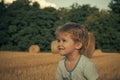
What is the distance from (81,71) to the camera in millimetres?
4156

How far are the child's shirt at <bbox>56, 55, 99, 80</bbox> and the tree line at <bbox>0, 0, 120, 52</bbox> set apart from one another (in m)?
41.4

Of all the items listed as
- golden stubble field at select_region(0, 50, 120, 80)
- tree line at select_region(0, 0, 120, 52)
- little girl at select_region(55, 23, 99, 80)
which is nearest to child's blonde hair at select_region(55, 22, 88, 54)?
little girl at select_region(55, 23, 99, 80)

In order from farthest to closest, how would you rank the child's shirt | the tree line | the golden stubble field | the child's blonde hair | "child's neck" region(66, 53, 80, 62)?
the tree line < the golden stubble field < "child's neck" region(66, 53, 80, 62) < the child's blonde hair < the child's shirt

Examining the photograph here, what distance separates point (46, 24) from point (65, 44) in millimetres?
44843

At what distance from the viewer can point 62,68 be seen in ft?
14.3

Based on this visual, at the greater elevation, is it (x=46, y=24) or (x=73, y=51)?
(x=73, y=51)

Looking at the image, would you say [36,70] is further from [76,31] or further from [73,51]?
[76,31]

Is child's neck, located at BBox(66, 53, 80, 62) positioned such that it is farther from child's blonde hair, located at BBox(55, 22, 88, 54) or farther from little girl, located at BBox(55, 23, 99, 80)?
child's blonde hair, located at BBox(55, 22, 88, 54)

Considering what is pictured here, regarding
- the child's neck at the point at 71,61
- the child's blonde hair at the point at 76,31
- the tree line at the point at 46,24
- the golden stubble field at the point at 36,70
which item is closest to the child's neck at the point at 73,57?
the child's neck at the point at 71,61

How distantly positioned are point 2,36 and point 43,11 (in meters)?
6.86

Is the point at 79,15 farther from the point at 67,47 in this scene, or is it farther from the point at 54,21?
the point at 67,47

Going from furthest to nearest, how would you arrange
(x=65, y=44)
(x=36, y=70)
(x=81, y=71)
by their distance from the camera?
(x=36, y=70) → (x=65, y=44) → (x=81, y=71)

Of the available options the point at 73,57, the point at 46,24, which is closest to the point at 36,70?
the point at 73,57

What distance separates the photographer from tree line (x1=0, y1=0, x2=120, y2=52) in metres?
46.2
